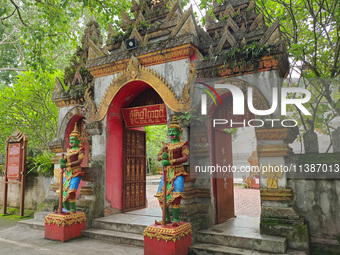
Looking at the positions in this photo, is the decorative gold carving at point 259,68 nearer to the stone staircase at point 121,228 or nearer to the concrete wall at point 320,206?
the concrete wall at point 320,206

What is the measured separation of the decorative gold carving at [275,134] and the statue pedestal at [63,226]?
13.8 ft

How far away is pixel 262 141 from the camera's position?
5.05 m

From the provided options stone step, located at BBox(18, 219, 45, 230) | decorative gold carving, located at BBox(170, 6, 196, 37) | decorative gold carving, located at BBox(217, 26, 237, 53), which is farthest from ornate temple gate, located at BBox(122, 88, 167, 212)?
decorative gold carving, located at BBox(217, 26, 237, 53)

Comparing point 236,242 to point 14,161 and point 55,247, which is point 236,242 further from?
point 14,161

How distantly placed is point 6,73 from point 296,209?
68.8 ft

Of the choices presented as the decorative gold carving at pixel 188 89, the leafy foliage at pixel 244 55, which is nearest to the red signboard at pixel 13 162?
the decorative gold carving at pixel 188 89

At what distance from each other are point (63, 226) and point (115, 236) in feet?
3.60

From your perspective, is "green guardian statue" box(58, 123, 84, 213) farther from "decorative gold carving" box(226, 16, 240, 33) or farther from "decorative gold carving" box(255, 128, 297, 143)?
"decorative gold carving" box(226, 16, 240, 33)

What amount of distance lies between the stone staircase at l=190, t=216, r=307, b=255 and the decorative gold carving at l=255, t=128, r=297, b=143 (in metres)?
1.70

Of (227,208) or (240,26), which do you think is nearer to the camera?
(240,26)

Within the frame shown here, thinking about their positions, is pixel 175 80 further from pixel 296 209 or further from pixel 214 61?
pixel 296 209

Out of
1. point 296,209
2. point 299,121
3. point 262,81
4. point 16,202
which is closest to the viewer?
point 296,209

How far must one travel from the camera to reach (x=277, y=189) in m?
4.86

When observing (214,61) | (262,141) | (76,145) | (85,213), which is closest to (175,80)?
(214,61)
